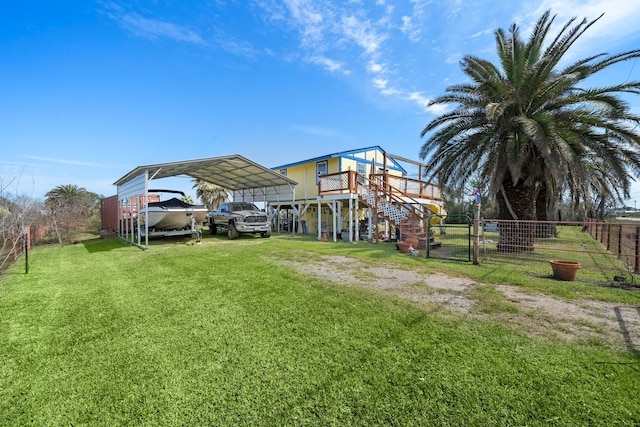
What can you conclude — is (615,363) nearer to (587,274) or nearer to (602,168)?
(587,274)

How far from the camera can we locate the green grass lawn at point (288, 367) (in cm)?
219

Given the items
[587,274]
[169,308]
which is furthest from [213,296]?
[587,274]

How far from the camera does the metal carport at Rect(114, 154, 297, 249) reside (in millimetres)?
11789

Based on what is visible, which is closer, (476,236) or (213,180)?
(476,236)

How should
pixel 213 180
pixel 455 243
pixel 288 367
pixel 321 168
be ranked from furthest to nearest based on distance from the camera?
pixel 213 180 < pixel 321 168 < pixel 455 243 < pixel 288 367

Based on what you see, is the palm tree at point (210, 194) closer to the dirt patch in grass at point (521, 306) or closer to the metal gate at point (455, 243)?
the metal gate at point (455, 243)

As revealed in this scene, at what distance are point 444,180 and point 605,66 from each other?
19.3 feet

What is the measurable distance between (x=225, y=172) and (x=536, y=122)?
15445 millimetres

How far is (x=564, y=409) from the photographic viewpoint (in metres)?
2.20

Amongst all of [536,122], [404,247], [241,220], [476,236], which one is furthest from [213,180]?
[536,122]

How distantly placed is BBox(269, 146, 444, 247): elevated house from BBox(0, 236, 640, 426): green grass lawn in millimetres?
7162

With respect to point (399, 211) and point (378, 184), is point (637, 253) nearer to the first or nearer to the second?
point (399, 211)

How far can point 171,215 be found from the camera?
1243cm

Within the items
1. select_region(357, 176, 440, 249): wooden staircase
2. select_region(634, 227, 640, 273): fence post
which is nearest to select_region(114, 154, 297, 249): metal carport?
select_region(357, 176, 440, 249): wooden staircase
